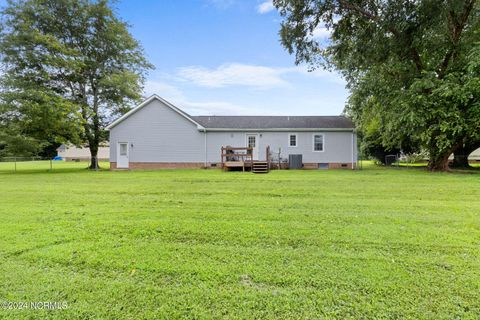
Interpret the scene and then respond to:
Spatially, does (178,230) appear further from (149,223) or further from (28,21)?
(28,21)

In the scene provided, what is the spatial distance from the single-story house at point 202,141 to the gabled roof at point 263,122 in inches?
2.7

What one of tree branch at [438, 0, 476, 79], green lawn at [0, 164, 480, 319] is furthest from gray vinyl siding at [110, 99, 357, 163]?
green lawn at [0, 164, 480, 319]

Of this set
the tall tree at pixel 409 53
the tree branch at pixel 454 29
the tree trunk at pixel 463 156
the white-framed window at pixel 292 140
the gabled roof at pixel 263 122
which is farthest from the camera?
the tree trunk at pixel 463 156

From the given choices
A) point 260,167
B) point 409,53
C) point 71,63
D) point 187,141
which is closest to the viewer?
point 409,53

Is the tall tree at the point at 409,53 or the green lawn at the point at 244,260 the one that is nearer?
the green lawn at the point at 244,260

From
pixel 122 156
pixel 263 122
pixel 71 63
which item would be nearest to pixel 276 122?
pixel 263 122

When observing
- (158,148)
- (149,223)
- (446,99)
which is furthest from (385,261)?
(158,148)

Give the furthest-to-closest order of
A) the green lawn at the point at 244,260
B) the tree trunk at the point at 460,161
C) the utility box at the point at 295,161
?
the tree trunk at the point at 460,161
the utility box at the point at 295,161
the green lawn at the point at 244,260

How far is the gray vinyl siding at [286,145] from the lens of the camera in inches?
663

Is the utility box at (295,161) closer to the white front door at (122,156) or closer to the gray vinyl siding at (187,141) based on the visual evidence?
the gray vinyl siding at (187,141)

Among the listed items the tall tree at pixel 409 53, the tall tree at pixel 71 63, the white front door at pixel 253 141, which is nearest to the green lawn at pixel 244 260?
the tall tree at pixel 409 53

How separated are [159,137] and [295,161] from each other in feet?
31.4

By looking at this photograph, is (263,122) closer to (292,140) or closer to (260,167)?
(292,140)

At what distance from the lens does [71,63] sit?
16.2m
